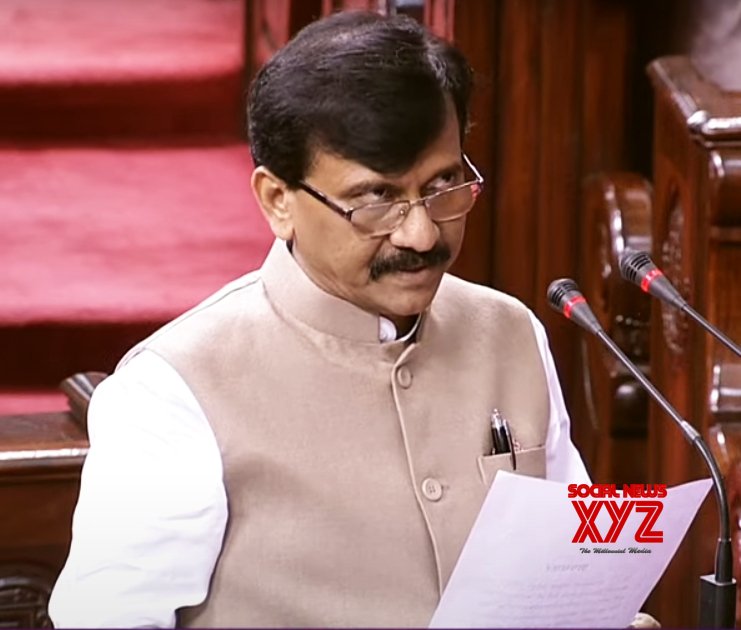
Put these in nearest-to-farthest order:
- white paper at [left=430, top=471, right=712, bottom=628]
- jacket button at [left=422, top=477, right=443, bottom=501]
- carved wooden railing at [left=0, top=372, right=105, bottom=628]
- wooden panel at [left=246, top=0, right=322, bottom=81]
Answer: white paper at [left=430, top=471, right=712, bottom=628], jacket button at [left=422, top=477, right=443, bottom=501], carved wooden railing at [left=0, top=372, right=105, bottom=628], wooden panel at [left=246, top=0, right=322, bottom=81]

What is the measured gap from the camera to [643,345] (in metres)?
4.11

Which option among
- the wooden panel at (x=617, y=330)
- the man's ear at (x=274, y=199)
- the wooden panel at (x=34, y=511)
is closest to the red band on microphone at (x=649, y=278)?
the man's ear at (x=274, y=199)

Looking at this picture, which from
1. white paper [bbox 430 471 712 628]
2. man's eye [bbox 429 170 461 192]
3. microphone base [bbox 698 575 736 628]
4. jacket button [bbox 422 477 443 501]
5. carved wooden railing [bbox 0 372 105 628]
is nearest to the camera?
white paper [bbox 430 471 712 628]

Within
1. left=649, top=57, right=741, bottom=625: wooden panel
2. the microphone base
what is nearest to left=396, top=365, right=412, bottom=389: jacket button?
the microphone base

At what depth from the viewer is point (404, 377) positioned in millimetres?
2486

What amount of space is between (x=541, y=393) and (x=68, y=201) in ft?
8.00

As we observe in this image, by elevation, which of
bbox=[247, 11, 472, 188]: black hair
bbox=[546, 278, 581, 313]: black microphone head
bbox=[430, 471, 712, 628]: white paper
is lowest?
bbox=[430, 471, 712, 628]: white paper

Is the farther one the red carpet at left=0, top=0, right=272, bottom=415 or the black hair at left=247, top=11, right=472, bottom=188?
the red carpet at left=0, top=0, right=272, bottom=415

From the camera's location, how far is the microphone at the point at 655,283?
2.27 meters

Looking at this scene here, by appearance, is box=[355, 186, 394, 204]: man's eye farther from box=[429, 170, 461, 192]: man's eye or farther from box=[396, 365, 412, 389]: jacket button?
box=[396, 365, 412, 389]: jacket button

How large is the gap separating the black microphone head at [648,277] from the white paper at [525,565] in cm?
25

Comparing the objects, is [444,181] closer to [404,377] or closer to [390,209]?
[390,209]

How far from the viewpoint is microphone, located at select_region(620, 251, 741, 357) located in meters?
2.27

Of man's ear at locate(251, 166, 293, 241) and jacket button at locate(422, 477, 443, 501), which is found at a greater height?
man's ear at locate(251, 166, 293, 241)
